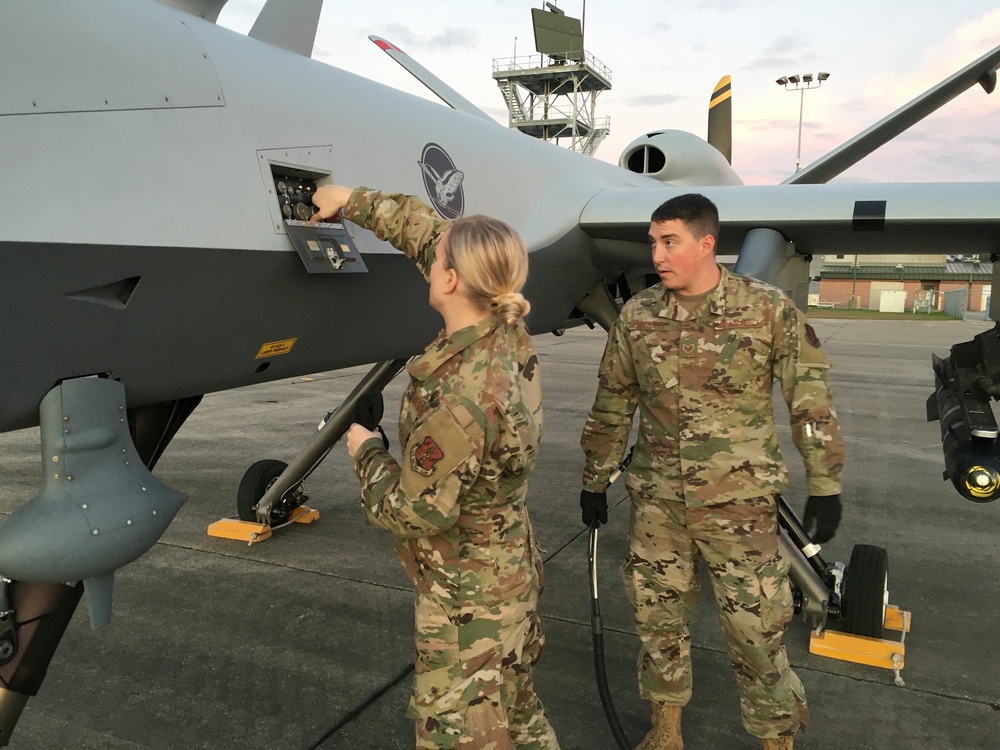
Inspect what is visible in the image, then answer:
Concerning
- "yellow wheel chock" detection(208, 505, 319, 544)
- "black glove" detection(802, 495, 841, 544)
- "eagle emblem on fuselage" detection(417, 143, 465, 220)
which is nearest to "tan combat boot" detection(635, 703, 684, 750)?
"black glove" detection(802, 495, 841, 544)

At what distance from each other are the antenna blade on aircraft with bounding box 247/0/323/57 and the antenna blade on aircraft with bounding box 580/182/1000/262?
1793 mm

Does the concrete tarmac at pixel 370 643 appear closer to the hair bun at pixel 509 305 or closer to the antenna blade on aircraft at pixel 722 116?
Answer: the hair bun at pixel 509 305

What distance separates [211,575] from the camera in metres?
4.54

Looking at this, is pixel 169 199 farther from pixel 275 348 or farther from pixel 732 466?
pixel 732 466

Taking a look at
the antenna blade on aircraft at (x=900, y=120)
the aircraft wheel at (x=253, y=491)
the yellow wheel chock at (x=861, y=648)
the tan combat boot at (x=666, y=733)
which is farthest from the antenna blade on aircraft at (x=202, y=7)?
the antenna blade on aircraft at (x=900, y=120)

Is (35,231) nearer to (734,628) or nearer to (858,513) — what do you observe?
(734,628)

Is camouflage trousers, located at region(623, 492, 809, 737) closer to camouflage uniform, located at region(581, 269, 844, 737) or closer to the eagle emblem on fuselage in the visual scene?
camouflage uniform, located at region(581, 269, 844, 737)

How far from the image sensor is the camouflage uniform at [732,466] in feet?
8.55

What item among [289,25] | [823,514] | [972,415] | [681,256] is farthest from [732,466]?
[289,25]

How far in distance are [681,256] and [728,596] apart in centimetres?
117

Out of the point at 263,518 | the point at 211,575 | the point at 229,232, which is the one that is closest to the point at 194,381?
the point at 229,232

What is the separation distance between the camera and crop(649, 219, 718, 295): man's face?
2.60 metres

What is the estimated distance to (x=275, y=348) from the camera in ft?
8.50

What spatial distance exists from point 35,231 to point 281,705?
7.17 ft
